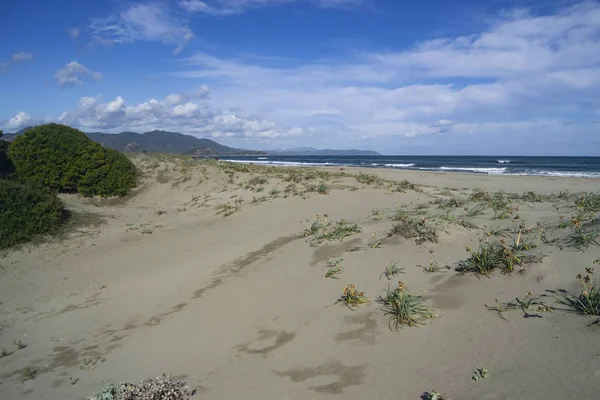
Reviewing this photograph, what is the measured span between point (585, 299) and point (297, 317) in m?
3.38

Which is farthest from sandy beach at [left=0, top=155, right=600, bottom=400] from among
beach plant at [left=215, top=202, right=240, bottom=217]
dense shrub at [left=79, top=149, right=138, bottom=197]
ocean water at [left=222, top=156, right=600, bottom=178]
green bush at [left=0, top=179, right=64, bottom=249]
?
ocean water at [left=222, top=156, right=600, bottom=178]

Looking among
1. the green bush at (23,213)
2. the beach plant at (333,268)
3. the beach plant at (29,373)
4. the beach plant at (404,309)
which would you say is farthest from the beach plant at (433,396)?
the green bush at (23,213)

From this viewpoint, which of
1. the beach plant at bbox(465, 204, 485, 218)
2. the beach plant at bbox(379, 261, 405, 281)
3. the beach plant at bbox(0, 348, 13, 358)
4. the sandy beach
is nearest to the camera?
the sandy beach

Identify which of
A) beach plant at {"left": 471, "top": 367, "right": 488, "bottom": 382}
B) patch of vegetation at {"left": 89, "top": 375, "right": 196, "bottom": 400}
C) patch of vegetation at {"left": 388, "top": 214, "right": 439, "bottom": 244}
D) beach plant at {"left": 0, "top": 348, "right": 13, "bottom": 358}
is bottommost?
beach plant at {"left": 0, "top": 348, "right": 13, "bottom": 358}

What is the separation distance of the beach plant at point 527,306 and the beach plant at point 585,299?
19 centimetres

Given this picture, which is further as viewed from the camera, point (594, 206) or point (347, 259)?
point (594, 206)

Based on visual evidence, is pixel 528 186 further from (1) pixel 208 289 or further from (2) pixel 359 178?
(1) pixel 208 289

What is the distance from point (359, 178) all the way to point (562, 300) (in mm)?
14017

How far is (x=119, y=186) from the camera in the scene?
60.1ft

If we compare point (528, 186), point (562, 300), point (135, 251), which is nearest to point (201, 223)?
point (135, 251)

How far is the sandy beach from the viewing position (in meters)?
3.39

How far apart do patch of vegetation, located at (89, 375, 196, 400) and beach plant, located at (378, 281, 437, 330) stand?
2.46 metres

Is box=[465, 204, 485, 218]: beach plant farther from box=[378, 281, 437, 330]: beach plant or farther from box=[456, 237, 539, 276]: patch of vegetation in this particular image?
box=[378, 281, 437, 330]: beach plant

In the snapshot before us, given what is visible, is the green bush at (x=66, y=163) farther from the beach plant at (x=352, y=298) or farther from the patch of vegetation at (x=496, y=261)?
the patch of vegetation at (x=496, y=261)
